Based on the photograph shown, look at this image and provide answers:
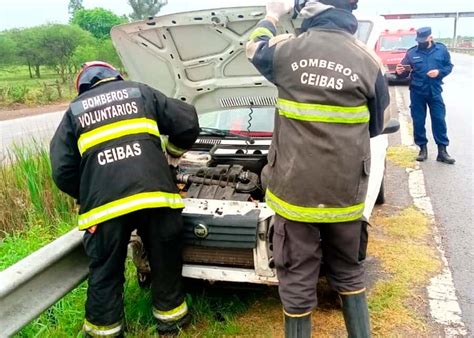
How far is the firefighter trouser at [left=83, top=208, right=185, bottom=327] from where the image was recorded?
9.89ft

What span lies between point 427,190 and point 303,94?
13.2 feet

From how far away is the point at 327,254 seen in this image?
288cm

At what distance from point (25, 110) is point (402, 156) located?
14.3 meters

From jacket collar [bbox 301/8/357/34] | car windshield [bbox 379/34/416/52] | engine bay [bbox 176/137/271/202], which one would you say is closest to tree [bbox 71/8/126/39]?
car windshield [bbox 379/34/416/52]

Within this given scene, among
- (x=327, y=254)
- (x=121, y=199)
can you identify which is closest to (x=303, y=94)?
(x=327, y=254)

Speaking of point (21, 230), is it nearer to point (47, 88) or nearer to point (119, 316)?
point (119, 316)

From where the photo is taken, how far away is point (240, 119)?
4.57 metres

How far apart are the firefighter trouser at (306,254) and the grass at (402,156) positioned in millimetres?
4792

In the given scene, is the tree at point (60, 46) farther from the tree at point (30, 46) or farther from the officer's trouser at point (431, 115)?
the officer's trouser at point (431, 115)

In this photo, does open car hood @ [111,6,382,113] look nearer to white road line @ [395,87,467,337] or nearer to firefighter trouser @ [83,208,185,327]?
firefighter trouser @ [83,208,185,327]

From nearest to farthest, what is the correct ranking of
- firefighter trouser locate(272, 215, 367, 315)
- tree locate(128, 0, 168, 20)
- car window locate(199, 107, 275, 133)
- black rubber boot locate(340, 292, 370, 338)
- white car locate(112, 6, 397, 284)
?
firefighter trouser locate(272, 215, 367, 315)
black rubber boot locate(340, 292, 370, 338)
white car locate(112, 6, 397, 284)
car window locate(199, 107, 275, 133)
tree locate(128, 0, 168, 20)

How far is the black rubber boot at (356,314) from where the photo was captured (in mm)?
2863

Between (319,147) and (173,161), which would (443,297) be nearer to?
(319,147)

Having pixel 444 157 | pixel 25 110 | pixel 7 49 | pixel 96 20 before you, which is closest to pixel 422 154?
pixel 444 157
